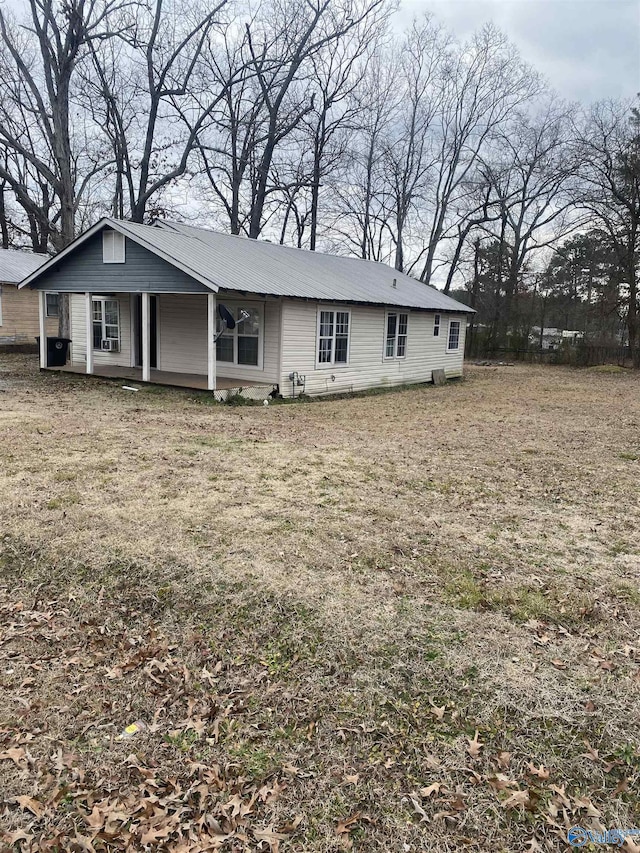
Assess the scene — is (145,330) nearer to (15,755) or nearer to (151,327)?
(151,327)

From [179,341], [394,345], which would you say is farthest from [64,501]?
[394,345]

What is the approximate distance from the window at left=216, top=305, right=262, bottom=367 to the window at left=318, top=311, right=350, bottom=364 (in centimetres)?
156

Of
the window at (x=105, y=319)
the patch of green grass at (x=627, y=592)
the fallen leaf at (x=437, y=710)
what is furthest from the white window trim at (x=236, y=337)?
the fallen leaf at (x=437, y=710)

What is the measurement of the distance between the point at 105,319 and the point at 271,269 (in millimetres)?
5460

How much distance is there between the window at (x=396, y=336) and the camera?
16484 millimetres

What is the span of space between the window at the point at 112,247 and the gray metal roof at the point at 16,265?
34.8 ft

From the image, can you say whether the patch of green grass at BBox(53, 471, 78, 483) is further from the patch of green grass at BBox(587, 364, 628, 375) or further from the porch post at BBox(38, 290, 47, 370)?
the patch of green grass at BBox(587, 364, 628, 375)

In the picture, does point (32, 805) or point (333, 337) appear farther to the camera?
point (333, 337)

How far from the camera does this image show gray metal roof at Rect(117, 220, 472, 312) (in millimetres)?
12039

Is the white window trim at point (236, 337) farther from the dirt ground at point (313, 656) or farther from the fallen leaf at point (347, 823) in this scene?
the fallen leaf at point (347, 823)

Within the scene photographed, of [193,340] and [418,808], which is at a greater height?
[193,340]

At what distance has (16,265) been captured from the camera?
912 inches

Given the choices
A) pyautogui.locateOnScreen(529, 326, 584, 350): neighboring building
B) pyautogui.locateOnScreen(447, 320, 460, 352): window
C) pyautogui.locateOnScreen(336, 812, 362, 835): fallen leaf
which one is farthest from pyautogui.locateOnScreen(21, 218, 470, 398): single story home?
pyautogui.locateOnScreen(529, 326, 584, 350): neighboring building

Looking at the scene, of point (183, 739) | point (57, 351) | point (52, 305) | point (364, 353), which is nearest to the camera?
point (183, 739)
